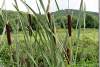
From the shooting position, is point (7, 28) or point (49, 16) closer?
point (49, 16)

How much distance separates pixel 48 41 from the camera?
51 cm

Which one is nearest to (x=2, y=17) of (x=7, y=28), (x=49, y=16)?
(x=7, y=28)

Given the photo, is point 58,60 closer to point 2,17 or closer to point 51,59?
point 51,59

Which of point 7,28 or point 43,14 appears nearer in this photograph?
point 43,14

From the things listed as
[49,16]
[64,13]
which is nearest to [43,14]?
[49,16]

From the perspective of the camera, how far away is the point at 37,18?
0.50m

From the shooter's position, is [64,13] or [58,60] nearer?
[58,60]

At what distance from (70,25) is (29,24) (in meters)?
0.08

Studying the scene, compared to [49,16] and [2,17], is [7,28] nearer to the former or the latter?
[2,17]

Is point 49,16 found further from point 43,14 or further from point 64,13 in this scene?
point 64,13

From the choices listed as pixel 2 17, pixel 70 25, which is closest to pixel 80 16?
pixel 70 25

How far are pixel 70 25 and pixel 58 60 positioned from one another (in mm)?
101

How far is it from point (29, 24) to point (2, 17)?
0.07 m

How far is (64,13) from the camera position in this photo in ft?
2.03
